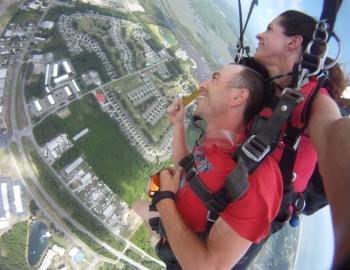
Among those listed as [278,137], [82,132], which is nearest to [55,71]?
[82,132]

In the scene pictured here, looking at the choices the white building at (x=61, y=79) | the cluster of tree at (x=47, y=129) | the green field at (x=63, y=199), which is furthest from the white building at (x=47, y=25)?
the green field at (x=63, y=199)

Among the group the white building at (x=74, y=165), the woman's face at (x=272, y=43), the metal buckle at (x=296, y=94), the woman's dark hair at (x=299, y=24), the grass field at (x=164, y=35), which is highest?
the woman's dark hair at (x=299, y=24)

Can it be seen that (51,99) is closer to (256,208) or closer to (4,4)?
(4,4)

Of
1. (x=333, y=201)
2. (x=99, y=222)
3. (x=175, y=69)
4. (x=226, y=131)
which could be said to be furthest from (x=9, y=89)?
(x=333, y=201)

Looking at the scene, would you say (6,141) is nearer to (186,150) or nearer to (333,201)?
(186,150)

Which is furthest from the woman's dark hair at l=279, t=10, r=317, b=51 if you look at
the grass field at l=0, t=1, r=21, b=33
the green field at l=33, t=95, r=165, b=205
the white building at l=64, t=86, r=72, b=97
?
the grass field at l=0, t=1, r=21, b=33

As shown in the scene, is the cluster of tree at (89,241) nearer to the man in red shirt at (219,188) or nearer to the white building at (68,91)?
the white building at (68,91)
